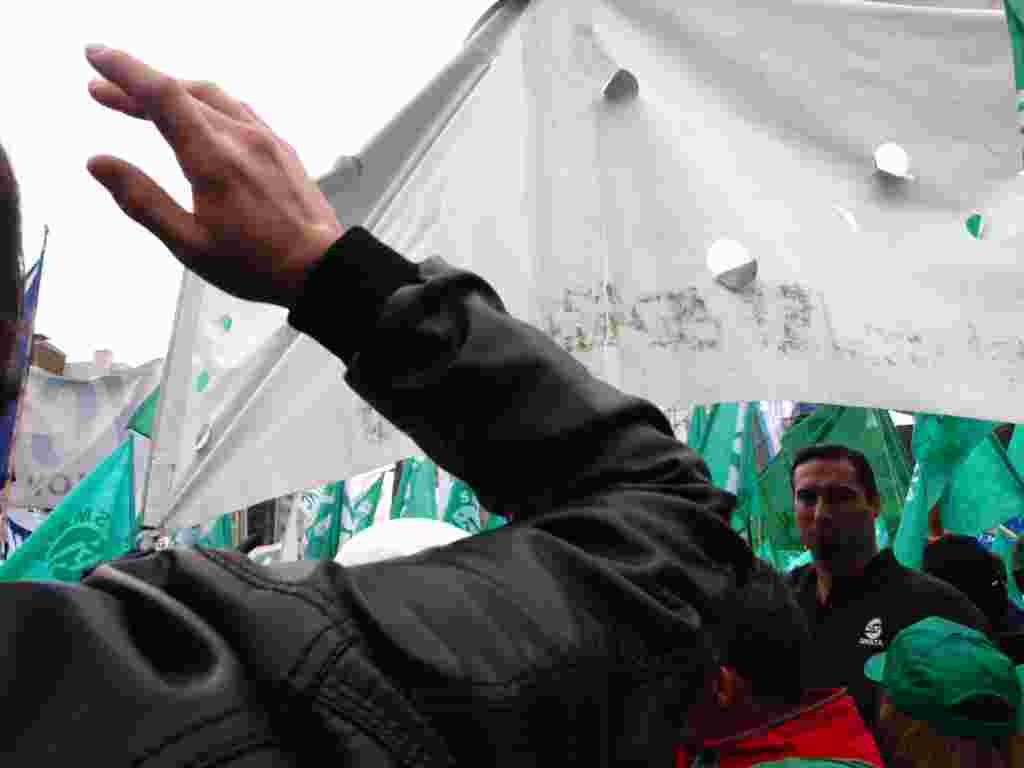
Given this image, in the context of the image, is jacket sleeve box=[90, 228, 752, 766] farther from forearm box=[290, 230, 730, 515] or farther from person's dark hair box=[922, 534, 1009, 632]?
person's dark hair box=[922, 534, 1009, 632]

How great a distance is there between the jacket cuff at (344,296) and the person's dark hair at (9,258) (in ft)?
0.52

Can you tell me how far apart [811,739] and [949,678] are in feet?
1.08

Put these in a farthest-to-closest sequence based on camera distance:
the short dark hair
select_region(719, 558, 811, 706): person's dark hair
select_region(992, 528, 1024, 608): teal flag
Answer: select_region(992, 528, 1024, 608): teal flag → the short dark hair → select_region(719, 558, 811, 706): person's dark hair

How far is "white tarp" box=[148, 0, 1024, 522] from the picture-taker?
5.82ft

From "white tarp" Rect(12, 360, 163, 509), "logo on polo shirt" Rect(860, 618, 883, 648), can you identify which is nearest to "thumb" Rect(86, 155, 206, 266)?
"logo on polo shirt" Rect(860, 618, 883, 648)

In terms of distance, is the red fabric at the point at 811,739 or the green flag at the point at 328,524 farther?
the green flag at the point at 328,524

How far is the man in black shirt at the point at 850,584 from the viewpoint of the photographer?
228 cm

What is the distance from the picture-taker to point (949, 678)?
1.57 metres

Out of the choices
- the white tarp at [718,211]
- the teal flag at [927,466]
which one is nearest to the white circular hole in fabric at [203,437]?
the white tarp at [718,211]

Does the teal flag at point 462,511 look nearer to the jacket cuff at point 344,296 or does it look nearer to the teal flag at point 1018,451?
the teal flag at point 1018,451

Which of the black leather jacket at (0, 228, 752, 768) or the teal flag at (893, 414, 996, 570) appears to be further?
the teal flag at (893, 414, 996, 570)

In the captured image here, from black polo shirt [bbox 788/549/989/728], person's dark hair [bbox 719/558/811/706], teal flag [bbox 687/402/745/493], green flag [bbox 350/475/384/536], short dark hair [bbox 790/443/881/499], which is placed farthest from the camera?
green flag [bbox 350/475/384/536]

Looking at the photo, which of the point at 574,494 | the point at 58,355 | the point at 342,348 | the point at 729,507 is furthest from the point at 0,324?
the point at 58,355

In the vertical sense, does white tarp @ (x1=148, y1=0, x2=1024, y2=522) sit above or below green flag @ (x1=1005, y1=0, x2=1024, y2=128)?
below
